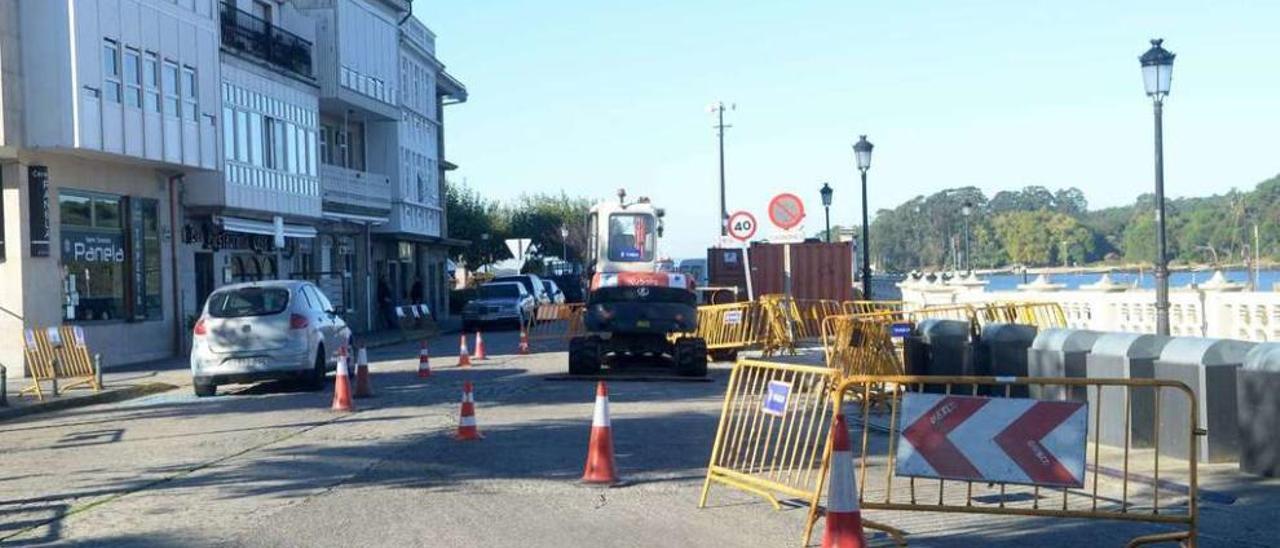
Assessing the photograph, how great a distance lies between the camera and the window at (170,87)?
2820 centimetres

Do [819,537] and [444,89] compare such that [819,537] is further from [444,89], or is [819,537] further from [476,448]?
[444,89]

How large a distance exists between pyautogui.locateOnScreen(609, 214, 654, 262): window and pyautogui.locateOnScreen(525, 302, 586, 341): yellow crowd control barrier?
8.81 ft

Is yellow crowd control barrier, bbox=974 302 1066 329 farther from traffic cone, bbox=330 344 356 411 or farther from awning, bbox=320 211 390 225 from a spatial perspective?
awning, bbox=320 211 390 225

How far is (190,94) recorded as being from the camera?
29.3 meters

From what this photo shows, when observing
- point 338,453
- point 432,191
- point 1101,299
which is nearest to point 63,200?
point 338,453

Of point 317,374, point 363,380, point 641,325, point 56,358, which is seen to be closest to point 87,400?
point 56,358

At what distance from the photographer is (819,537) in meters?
8.38

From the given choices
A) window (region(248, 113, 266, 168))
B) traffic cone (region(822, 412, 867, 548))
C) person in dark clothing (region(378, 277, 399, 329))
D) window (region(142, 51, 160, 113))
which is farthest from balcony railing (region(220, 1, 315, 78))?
traffic cone (region(822, 412, 867, 548))

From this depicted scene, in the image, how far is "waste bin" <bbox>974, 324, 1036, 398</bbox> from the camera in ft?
45.8

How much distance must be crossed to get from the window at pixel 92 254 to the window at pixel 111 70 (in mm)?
2015

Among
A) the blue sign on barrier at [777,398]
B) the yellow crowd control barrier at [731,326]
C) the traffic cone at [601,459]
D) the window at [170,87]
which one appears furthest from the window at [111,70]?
the blue sign on barrier at [777,398]

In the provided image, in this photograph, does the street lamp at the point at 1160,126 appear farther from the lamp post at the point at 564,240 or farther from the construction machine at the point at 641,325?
the lamp post at the point at 564,240

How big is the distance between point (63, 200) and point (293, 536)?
19334 mm

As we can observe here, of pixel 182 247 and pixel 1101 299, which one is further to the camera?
pixel 182 247
